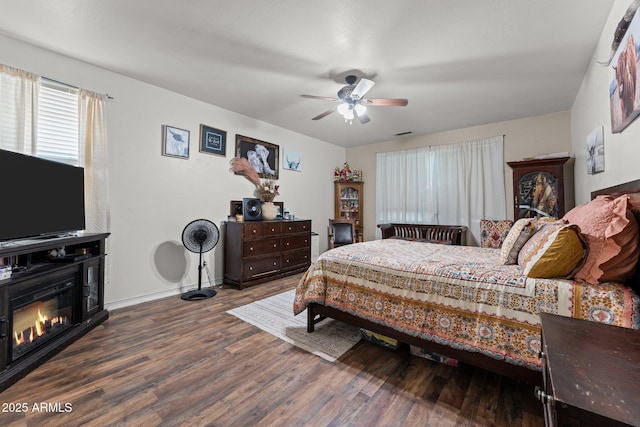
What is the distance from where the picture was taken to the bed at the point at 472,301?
1.29 meters

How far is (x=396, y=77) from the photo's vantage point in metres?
2.80

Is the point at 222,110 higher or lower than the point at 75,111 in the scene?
higher

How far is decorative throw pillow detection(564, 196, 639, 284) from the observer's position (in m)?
1.25

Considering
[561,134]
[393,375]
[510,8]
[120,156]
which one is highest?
[510,8]

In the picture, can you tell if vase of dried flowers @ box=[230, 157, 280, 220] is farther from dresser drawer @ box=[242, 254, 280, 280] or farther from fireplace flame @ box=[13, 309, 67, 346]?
fireplace flame @ box=[13, 309, 67, 346]

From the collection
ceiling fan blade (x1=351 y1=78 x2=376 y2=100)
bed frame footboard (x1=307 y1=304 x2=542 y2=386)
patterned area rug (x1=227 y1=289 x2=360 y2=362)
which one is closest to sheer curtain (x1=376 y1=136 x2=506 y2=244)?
ceiling fan blade (x1=351 y1=78 x2=376 y2=100)

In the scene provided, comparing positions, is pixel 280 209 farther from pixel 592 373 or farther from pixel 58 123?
pixel 592 373

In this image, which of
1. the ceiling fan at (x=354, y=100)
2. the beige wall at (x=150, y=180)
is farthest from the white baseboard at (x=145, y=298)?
the ceiling fan at (x=354, y=100)

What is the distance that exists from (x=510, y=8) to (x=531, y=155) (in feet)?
9.55

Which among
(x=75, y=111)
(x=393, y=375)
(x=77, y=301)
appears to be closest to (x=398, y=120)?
(x=393, y=375)

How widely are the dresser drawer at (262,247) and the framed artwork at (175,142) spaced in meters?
1.45

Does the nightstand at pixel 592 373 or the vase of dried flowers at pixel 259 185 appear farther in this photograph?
the vase of dried flowers at pixel 259 185

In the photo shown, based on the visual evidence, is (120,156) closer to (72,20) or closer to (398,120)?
(72,20)

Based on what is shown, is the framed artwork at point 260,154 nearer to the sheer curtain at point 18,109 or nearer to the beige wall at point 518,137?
the sheer curtain at point 18,109
